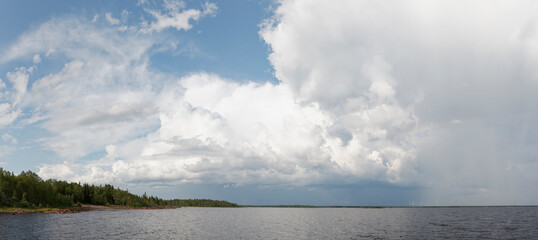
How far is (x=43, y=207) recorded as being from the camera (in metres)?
196

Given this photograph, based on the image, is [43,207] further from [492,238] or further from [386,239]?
[492,238]

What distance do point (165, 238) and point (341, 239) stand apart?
141ft

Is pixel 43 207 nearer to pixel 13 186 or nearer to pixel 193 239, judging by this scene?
pixel 13 186

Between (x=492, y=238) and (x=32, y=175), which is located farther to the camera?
(x=32, y=175)

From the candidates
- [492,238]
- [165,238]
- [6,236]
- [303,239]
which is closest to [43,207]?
[6,236]

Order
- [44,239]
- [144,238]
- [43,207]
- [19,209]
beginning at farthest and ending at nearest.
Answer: [43,207], [19,209], [144,238], [44,239]

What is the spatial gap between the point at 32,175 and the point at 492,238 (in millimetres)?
233010

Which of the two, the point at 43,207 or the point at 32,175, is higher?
the point at 32,175

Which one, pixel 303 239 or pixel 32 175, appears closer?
pixel 303 239

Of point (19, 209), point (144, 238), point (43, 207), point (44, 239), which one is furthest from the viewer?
point (43, 207)

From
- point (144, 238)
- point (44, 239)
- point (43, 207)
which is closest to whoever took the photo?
point (44, 239)

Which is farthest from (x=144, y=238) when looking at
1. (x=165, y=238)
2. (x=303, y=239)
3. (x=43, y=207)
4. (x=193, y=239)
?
(x=43, y=207)

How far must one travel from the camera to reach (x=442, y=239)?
79.3 meters

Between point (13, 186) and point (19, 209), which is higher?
point (13, 186)
